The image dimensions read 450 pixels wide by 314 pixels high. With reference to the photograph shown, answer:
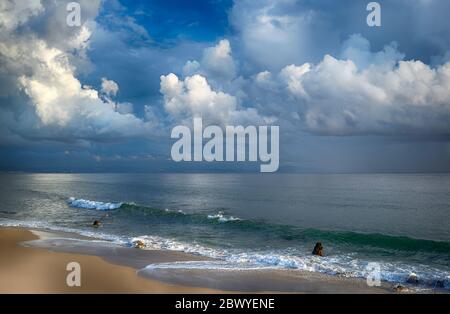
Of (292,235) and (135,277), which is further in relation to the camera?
(292,235)

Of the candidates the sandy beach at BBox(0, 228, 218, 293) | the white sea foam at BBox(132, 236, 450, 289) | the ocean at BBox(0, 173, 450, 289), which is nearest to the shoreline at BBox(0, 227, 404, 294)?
the sandy beach at BBox(0, 228, 218, 293)

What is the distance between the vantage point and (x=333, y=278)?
1802 cm

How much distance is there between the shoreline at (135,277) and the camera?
1530 cm

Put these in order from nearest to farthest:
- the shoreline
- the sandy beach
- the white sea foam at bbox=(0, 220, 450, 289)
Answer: the sandy beach
the shoreline
the white sea foam at bbox=(0, 220, 450, 289)

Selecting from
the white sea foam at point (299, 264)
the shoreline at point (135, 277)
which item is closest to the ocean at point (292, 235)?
the white sea foam at point (299, 264)

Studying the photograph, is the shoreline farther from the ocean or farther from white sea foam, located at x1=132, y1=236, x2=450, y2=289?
the ocean

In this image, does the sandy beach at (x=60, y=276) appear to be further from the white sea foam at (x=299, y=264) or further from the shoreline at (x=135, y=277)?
the white sea foam at (x=299, y=264)

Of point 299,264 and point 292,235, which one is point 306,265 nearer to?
point 299,264

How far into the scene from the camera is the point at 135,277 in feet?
56.2

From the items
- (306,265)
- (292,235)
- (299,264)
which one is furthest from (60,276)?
(292,235)

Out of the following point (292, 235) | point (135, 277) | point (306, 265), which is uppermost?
point (135, 277)

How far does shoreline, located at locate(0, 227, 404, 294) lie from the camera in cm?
1530
